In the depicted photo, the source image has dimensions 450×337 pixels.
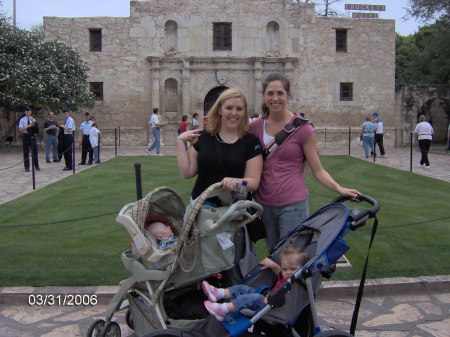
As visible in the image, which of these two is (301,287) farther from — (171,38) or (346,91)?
(346,91)

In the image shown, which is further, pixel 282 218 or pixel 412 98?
pixel 412 98

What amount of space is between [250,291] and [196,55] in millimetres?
22104

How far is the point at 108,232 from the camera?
6.75 m

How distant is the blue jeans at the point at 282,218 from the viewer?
370cm

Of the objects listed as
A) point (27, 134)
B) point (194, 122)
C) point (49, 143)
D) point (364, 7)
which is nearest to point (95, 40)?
point (194, 122)

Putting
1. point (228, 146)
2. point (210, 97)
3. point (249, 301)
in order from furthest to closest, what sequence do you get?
point (210, 97), point (228, 146), point (249, 301)

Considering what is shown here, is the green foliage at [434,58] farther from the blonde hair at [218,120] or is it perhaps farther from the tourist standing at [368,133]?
the blonde hair at [218,120]

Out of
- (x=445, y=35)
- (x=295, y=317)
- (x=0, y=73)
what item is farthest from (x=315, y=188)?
(x=445, y=35)

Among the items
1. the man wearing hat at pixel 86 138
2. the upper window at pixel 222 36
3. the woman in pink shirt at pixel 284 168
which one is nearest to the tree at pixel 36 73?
the man wearing hat at pixel 86 138

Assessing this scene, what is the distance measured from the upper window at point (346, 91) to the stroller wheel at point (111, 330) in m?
23.0

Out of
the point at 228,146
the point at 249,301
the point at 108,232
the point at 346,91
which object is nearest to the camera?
the point at 249,301

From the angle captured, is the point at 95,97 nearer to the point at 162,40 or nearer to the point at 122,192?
the point at 162,40

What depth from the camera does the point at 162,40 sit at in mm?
24125

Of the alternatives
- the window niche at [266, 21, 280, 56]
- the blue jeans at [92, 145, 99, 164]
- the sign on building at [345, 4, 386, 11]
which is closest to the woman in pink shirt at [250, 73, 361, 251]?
the blue jeans at [92, 145, 99, 164]
